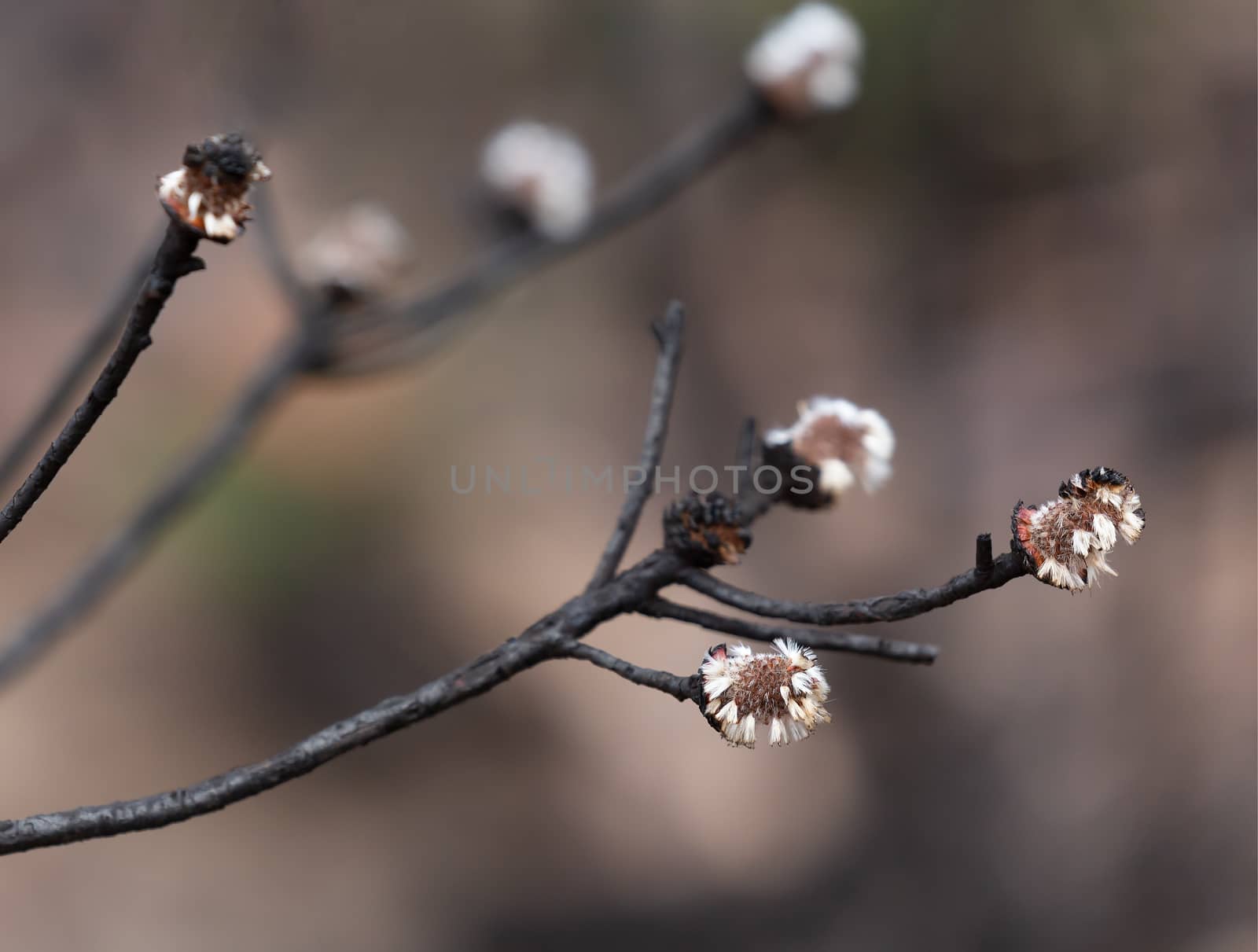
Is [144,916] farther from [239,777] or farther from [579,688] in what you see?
[239,777]

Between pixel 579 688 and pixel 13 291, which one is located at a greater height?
pixel 13 291

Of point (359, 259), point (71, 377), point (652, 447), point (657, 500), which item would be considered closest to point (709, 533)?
point (652, 447)

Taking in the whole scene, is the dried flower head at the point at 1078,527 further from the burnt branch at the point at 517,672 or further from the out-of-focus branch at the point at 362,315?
the out-of-focus branch at the point at 362,315

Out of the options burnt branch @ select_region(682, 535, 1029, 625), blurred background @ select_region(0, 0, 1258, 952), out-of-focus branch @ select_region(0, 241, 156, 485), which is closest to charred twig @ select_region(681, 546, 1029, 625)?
burnt branch @ select_region(682, 535, 1029, 625)

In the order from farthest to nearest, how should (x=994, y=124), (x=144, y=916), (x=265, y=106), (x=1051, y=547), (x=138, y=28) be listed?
(x=994, y=124)
(x=138, y=28)
(x=144, y=916)
(x=265, y=106)
(x=1051, y=547)

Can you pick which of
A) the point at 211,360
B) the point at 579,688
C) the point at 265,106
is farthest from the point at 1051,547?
the point at 211,360

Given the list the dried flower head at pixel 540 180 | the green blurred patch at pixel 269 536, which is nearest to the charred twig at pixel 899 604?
the dried flower head at pixel 540 180
